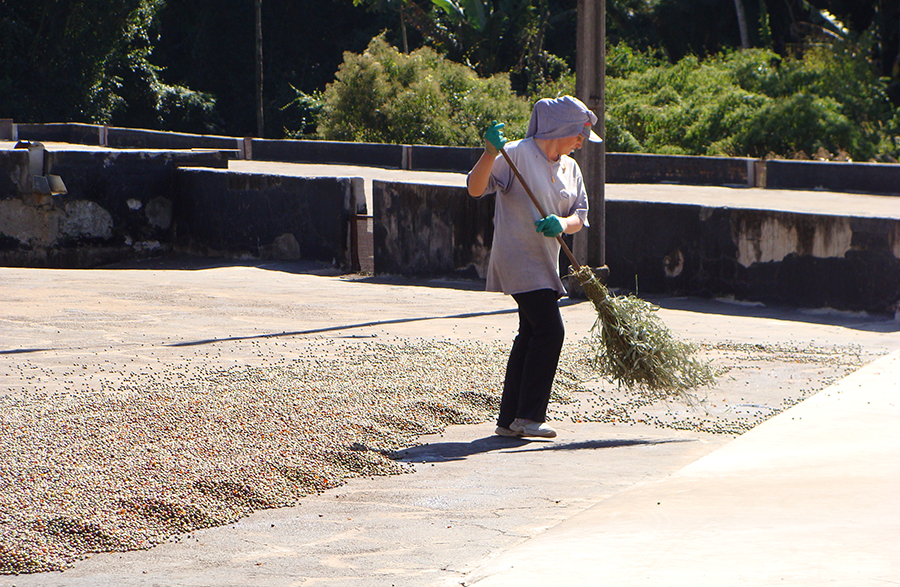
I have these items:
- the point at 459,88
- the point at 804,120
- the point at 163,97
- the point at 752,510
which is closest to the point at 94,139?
the point at 459,88

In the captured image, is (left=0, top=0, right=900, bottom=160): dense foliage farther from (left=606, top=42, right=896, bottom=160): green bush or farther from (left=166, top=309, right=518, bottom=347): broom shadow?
(left=166, top=309, right=518, bottom=347): broom shadow

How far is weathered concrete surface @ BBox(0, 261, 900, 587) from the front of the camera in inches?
144

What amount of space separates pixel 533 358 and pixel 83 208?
423 inches

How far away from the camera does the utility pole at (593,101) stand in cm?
1040

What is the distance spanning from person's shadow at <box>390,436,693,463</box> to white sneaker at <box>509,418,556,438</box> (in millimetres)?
35

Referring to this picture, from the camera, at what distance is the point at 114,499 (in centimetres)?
411

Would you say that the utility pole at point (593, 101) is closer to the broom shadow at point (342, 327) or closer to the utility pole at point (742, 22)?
the broom shadow at point (342, 327)

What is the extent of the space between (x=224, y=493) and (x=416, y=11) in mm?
37351

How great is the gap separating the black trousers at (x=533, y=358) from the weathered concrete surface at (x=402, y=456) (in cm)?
21

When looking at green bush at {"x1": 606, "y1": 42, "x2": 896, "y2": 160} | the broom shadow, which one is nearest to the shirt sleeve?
the broom shadow

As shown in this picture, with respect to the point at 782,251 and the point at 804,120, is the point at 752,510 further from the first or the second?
the point at 804,120

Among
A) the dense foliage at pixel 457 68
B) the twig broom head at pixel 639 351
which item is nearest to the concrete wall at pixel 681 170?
the dense foliage at pixel 457 68

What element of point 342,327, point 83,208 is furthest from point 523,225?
A: point 83,208

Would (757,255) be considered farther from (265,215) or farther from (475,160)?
(475,160)
